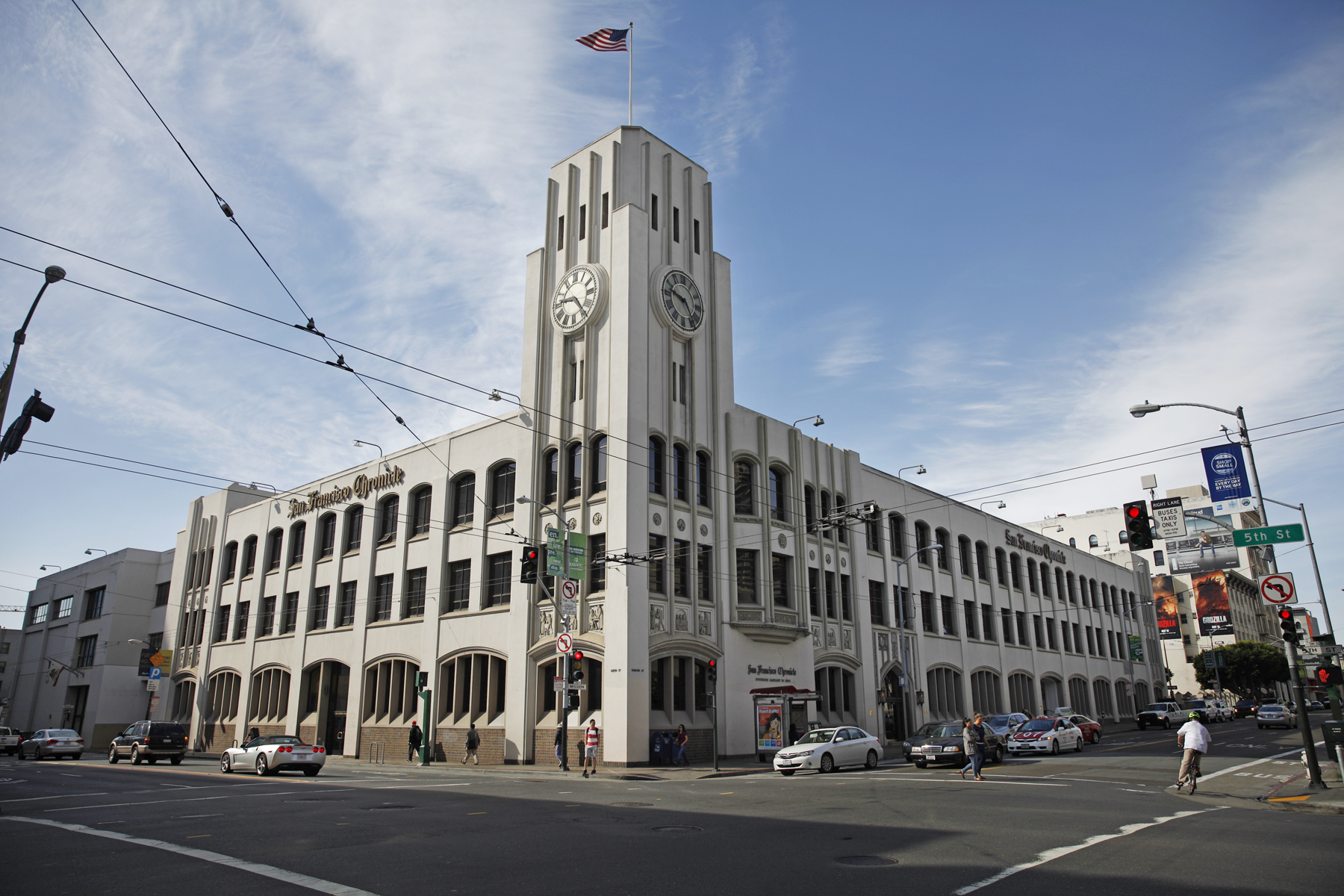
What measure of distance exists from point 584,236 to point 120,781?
26273 millimetres

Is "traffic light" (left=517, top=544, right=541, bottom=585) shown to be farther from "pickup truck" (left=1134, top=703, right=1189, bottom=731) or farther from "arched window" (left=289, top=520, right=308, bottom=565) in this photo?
"pickup truck" (left=1134, top=703, right=1189, bottom=731)

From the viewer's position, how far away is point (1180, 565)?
6519cm

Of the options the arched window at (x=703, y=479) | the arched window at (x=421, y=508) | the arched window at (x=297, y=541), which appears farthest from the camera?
the arched window at (x=297, y=541)

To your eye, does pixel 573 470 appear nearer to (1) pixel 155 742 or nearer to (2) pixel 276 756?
(2) pixel 276 756

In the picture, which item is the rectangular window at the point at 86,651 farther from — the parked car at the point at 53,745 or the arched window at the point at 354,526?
the arched window at the point at 354,526

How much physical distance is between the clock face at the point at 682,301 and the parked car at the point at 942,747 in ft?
61.4

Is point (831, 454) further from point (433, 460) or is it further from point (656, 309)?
point (433, 460)

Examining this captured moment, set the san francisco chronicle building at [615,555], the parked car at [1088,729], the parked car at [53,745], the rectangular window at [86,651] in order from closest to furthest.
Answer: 1. the san francisco chronicle building at [615,555]
2. the parked car at [1088,729]
3. the parked car at [53,745]
4. the rectangular window at [86,651]

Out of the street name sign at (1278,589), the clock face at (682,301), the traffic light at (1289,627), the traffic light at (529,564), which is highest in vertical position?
the clock face at (682,301)

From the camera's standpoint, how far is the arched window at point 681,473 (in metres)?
34.3

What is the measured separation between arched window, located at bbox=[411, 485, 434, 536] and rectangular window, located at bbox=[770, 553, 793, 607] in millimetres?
16719

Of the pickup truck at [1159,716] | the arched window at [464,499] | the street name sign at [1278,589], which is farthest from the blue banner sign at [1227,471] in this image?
the pickup truck at [1159,716]

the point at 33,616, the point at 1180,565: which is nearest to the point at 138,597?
the point at 33,616

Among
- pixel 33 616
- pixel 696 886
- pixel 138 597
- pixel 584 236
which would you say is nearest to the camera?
pixel 696 886
